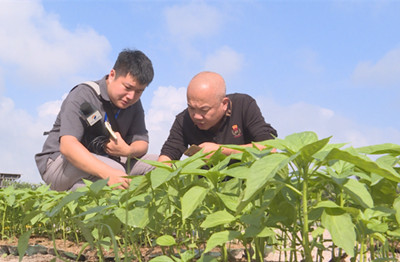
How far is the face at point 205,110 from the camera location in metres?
3.21

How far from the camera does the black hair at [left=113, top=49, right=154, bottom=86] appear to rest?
3.98 metres

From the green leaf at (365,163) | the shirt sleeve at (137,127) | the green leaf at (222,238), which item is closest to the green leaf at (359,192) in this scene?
the green leaf at (365,163)

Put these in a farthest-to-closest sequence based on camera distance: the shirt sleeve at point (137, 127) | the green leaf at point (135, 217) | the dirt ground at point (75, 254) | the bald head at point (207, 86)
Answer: the shirt sleeve at point (137, 127) → the bald head at point (207, 86) → the dirt ground at point (75, 254) → the green leaf at point (135, 217)

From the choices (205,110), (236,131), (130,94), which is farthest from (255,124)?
(130,94)

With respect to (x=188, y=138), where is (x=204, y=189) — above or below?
below

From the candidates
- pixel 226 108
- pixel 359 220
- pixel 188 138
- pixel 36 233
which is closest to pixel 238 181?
pixel 359 220

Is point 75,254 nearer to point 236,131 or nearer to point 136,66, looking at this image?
point 236,131

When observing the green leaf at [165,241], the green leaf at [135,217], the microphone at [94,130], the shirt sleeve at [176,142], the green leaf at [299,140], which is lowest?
the green leaf at [165,241]

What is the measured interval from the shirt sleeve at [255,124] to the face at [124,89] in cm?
103

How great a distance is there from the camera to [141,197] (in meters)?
1.54

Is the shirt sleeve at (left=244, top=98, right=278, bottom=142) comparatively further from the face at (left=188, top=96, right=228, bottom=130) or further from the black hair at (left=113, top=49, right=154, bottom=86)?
the black hair at (left=113, top=49, right=154, bottom=86)

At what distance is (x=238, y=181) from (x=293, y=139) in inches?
17.7

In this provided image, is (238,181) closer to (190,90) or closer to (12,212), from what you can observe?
(190,90)

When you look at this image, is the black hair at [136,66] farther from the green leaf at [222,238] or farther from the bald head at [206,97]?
the green leaf at [222,238]
